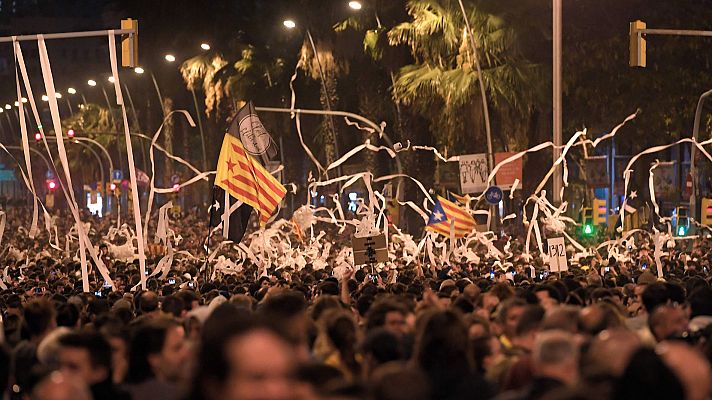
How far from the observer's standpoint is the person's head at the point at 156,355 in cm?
710

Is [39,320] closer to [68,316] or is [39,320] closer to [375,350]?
[68,316]

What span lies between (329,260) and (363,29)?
41.2 ft

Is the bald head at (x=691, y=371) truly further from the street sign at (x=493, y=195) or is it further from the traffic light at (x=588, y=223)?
the traffic light at (x=588, y=223)

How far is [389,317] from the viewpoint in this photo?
28.3ft

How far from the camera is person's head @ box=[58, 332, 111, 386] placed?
681cm

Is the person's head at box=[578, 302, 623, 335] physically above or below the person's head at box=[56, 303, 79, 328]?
above

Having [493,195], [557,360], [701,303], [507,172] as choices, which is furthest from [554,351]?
Answer: [507,172]

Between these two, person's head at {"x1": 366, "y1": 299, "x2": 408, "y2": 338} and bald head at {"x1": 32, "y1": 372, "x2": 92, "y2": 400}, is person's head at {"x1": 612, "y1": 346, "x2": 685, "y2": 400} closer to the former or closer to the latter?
bald head at {"x1": 32, "y1": 372, "x2": 92, "y2": 400}

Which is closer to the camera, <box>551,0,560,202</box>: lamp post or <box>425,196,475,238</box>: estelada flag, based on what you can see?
<box>425,196,475,238</box>: estelada flag

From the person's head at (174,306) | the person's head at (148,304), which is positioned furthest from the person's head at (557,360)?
the person's head at (148,304)

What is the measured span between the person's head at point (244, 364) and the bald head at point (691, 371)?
180 cm

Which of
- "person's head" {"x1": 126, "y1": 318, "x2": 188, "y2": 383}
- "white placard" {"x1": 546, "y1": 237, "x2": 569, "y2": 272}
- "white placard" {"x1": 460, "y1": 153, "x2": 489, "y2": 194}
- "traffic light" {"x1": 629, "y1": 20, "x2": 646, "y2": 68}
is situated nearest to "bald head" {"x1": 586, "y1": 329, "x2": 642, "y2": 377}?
"person's head" {"x1": 126, "y1": 318, "x2": 188, "y2": 383}

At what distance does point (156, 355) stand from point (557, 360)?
2.16m

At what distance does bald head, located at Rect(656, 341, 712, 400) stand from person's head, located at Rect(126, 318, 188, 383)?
2496 millimetres
